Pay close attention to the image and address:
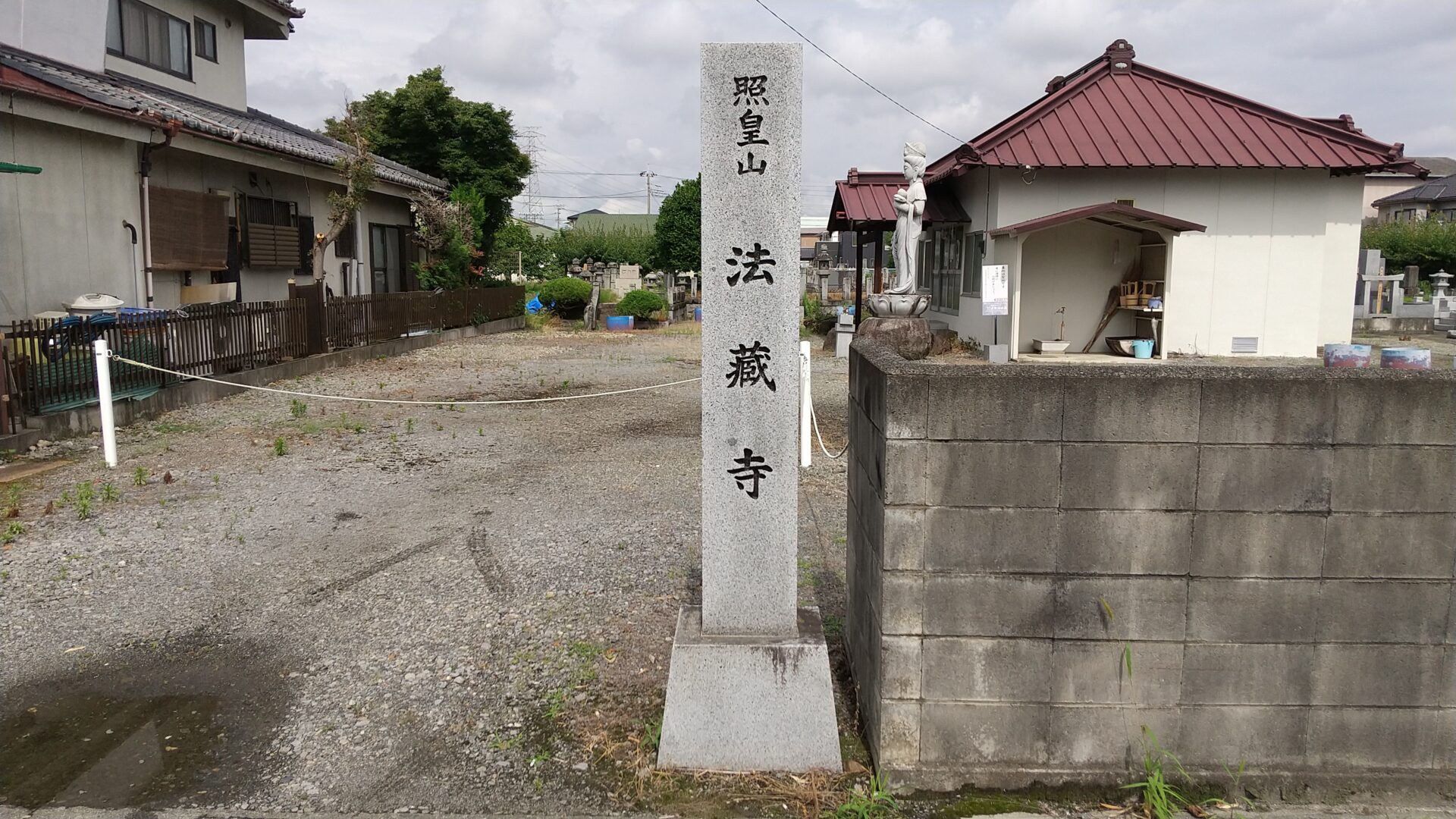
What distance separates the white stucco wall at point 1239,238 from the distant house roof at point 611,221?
44079 mm

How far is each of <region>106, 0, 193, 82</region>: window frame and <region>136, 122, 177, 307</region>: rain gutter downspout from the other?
277 cm

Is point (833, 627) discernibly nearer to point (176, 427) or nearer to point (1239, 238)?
point (176, 427)

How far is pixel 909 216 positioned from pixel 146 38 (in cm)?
1234

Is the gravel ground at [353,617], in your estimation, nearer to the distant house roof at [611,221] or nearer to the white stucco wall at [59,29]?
the white stucco wall at [59,29]

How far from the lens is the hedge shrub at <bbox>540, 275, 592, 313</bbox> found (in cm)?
2672

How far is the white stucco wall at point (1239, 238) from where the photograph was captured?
637 inches

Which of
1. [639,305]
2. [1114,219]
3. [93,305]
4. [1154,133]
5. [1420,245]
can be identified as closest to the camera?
[93,305]

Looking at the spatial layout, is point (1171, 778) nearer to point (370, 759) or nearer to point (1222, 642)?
point (1222, 642)

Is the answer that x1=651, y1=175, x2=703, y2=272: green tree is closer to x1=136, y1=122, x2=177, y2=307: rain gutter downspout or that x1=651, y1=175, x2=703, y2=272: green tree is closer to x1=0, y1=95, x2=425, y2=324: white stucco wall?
x1=0, y1=95, x2=425, y2=324: white stucco wall

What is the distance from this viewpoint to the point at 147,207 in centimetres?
1292

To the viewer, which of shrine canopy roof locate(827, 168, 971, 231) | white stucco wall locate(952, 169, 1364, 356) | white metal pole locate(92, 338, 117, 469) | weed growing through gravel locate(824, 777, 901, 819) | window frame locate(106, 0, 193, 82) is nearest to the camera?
weed growing through gravel locate(824, 777, 901, 819)

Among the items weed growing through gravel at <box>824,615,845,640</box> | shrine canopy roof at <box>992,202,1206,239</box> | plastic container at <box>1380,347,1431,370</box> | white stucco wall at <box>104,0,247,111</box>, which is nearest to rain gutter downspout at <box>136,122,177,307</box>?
white stucco wall at <box>104,0,247,111</box>

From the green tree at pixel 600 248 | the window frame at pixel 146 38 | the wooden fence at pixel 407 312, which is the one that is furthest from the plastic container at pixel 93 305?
the green tree at pixel 600 248

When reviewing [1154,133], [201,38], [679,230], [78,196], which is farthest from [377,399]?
[679,230]
